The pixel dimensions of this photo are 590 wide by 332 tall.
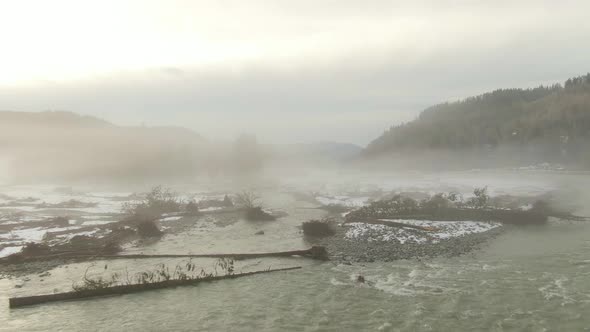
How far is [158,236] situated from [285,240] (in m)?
14.6

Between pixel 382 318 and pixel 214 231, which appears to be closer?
pixel 382 318

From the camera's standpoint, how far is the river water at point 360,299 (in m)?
21.1

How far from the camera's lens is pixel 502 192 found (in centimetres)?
7475

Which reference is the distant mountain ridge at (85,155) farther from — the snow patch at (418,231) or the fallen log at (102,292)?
the fallen log at (102,292)

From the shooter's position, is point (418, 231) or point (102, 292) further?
point (418, 231)

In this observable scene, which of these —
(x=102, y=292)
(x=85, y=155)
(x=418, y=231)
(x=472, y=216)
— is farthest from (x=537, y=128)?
(x=85, y=155)

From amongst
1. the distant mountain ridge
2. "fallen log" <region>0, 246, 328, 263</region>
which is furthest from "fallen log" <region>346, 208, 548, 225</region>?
the distant mountain ridge

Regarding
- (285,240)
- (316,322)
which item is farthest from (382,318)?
(285,240)

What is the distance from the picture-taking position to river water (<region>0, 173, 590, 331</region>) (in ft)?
69.1

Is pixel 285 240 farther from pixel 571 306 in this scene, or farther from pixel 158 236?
pixel 571 306

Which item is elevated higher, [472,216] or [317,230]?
[317,230]

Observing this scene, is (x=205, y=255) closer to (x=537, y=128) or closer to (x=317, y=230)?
(x=317, y=230)

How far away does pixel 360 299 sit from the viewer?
944 inches

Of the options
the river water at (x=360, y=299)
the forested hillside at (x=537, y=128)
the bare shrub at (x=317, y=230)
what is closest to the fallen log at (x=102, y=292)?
the river water at (x=360, y=299)
